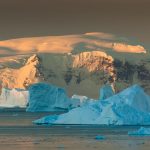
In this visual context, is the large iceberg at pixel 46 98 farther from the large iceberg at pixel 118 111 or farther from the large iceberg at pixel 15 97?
the large iceberg at pixel 118 111

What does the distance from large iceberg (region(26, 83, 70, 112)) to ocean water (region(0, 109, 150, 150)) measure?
30.6 metres

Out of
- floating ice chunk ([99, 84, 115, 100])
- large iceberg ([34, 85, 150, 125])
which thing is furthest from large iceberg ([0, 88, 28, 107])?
large iceberg ([34, 85, 150, 125])

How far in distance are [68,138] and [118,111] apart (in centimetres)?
957

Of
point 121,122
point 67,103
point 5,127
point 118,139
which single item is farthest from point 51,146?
point 67,103

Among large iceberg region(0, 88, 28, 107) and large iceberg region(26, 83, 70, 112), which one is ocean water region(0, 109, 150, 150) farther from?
large iceberg region(0, 88, 28, 107)

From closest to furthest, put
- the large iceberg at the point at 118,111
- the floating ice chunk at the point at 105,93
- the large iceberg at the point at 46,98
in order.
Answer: the large iceberg at the point at 118,111 < the floating ice chunk at the point at 105,93 < the large iceberg at the point at 46,98

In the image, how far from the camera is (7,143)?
74.7 meters

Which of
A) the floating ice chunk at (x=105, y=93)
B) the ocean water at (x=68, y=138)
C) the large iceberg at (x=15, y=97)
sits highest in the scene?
the large iceberg at (x=15, y=97)

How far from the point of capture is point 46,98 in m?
138

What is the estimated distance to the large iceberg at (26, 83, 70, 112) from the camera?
134 metres

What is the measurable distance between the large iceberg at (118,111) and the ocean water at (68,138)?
3.14 feet

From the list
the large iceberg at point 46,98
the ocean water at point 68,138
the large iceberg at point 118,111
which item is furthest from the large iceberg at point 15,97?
the large iceberg at point 118,111

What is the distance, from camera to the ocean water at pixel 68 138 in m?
70.9

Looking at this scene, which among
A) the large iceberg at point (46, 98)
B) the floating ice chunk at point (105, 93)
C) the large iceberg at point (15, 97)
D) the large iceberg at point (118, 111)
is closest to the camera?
the large iceberg at point (118, 111)
